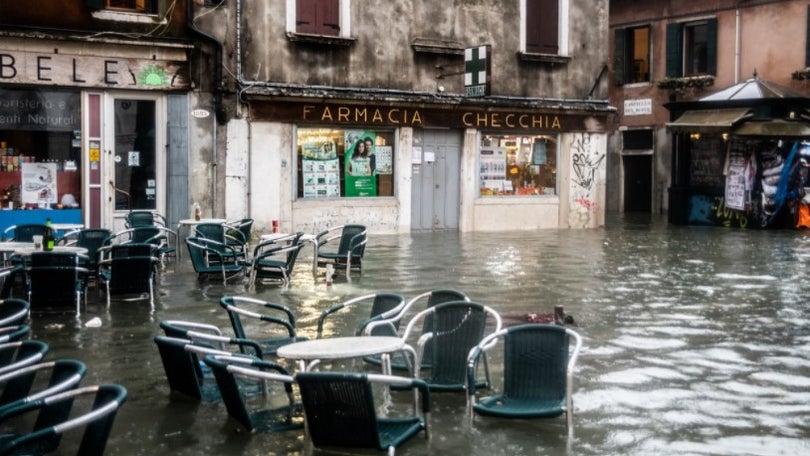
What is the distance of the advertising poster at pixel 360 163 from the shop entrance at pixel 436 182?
1.08 m

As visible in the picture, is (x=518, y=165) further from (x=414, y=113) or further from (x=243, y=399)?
(x=243, y=399)

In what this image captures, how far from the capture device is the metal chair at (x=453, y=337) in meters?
7.25

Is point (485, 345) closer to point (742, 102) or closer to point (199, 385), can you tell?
point (199, 385)

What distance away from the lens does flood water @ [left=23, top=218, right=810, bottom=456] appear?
6.33 meters

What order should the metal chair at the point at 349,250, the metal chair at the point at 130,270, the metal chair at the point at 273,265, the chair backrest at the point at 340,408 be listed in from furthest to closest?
the metal chair at the point at 349,250
the metal chair at the point at 273,265
the metal chair at the point at 130,270
the chair backrest at the point at 340,408

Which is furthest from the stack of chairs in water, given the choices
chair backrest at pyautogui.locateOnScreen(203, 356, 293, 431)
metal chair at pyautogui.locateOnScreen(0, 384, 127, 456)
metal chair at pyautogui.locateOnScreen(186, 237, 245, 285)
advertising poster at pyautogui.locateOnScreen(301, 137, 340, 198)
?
advertising poster at pyautogui.locateOnScreen(301, 137, 340, 198)

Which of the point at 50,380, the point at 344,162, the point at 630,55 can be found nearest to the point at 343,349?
the point at 50,380

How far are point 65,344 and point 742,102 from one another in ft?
64.1

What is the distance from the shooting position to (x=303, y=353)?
6.27 m

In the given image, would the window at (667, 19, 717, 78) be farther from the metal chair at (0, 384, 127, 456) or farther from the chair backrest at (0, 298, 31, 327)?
the metal chair at (0, 384, 127, 456)

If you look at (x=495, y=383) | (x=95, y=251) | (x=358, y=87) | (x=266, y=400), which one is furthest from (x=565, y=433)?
(x=358, y=87)

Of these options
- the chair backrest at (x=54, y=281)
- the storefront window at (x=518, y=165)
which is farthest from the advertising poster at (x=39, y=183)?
the storefront window at (x=518, y=165)

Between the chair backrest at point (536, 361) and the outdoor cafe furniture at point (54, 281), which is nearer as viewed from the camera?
the chair backrest at point (536, 361)

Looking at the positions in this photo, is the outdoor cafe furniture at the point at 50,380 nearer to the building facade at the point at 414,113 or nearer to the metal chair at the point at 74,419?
the metal chair at the point at 74,419
